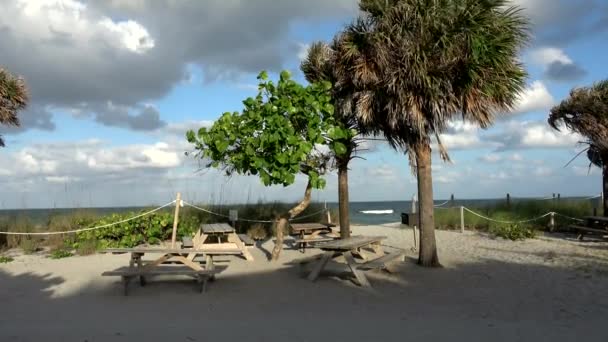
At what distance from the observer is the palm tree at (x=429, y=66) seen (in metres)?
8.62

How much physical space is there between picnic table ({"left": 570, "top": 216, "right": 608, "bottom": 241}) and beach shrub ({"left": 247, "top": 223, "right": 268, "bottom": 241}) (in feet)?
25.7

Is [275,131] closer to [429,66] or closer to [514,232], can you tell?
[429,66]

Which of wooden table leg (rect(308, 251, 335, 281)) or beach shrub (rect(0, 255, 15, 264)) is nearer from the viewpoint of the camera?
wooden table leg (rect(308, 251, 335, 281))

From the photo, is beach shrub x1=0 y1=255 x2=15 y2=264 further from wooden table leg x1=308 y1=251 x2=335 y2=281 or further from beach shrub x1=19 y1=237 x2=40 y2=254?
Answer: wooden table leg x1=308 y1=251 x2=335 y2=281

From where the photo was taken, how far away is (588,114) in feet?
46.1

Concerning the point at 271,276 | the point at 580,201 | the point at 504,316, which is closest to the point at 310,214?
the point at 271,276

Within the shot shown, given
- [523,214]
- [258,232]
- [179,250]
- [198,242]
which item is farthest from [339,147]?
[523,214]

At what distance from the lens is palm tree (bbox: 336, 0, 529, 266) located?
28.3 ft

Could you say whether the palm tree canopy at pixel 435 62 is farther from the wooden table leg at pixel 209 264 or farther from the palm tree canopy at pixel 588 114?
the palm tree canopy at pixel 588 114

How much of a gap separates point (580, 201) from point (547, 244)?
7.16 meters

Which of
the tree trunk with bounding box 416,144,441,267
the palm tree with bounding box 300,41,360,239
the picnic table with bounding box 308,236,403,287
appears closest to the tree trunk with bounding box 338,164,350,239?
the palm tree with bounding box 300,41,360,239

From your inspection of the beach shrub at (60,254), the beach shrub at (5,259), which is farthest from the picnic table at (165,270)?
the beach shrub at (5,259)

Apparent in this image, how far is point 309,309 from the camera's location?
266 inches

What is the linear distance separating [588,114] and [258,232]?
9.02 metres
